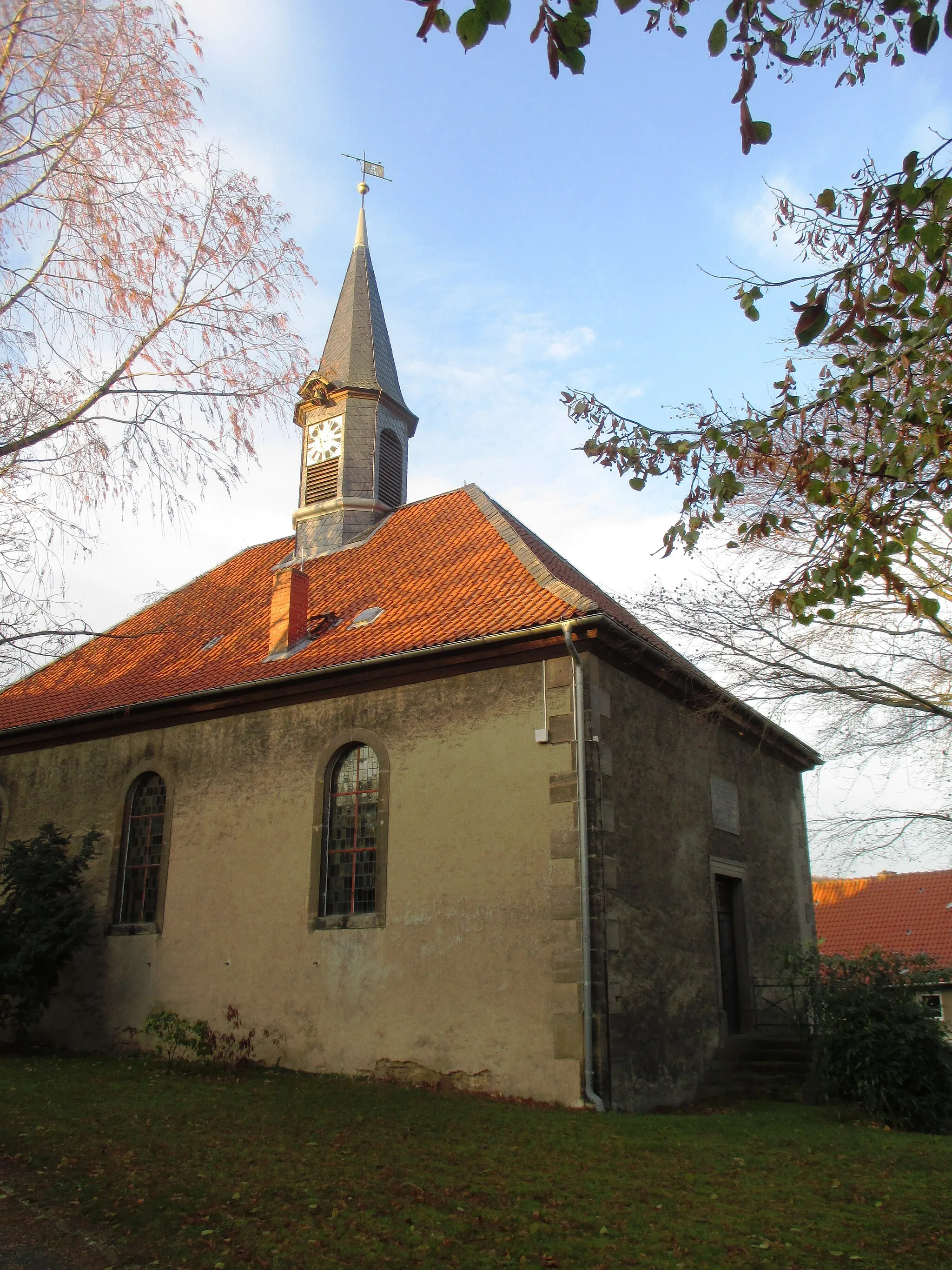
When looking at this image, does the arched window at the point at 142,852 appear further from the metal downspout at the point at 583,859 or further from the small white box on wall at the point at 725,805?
the small white box on wall at the point at 725,805

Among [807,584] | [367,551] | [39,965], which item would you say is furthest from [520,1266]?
[367,551]

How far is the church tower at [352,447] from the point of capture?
18125 millimetres

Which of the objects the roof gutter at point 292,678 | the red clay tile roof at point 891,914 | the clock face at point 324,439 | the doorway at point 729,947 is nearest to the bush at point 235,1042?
the roof gutter at point 292,678

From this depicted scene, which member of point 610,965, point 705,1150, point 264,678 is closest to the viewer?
point 705,1150

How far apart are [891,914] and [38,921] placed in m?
22.5

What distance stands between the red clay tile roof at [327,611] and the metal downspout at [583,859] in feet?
2.34

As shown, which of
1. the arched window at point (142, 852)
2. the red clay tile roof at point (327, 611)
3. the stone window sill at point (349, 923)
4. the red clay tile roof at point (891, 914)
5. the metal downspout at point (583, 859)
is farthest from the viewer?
the red clay tile roof at point (891, 914)

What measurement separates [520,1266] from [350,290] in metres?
19.1

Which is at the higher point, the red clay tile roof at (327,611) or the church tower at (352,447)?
the church tower at (352,447)

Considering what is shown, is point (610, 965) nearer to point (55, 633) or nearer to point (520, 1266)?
point (520, 1266)

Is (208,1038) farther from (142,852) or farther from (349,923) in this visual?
(142,852)

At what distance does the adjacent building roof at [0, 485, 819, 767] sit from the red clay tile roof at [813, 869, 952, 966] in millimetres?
11850

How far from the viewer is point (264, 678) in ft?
42.7

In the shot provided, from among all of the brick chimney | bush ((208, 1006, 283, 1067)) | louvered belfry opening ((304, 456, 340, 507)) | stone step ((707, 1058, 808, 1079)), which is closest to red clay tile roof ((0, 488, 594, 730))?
the brick chimney
